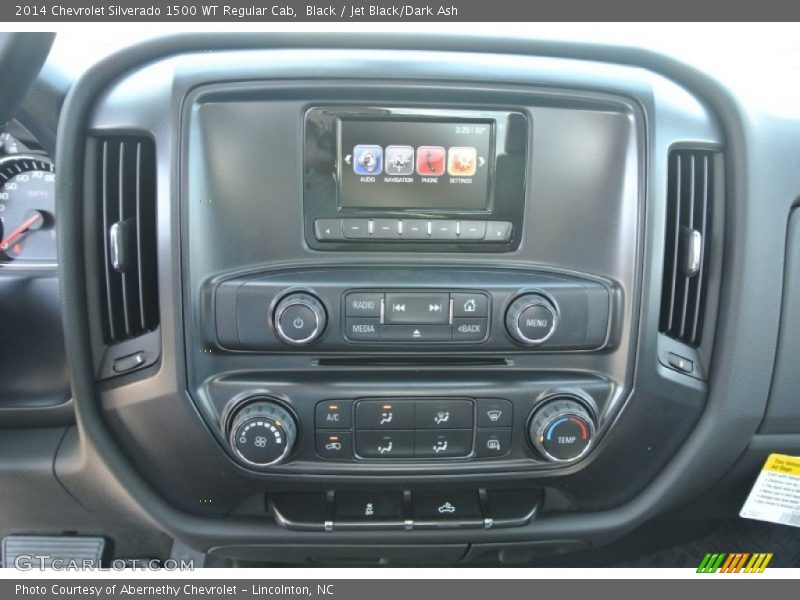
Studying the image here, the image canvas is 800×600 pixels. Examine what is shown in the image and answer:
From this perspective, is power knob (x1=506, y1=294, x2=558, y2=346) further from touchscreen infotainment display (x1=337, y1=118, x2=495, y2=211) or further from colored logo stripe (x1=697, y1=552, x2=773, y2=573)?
colored logo stripe (x1=697, y1=552, x2=773, y2=573)

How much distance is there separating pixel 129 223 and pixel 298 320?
32 cm

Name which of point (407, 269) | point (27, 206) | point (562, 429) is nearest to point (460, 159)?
point (407, 269)

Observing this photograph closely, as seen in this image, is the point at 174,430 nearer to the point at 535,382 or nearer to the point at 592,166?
the point at 535,382

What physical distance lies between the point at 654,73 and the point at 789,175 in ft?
0.95

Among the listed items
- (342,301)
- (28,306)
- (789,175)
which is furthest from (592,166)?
(28,306)

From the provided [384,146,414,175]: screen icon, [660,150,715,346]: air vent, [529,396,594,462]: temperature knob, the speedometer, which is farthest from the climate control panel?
the speedometer

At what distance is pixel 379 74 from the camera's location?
960mm

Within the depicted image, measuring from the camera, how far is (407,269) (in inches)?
40.5

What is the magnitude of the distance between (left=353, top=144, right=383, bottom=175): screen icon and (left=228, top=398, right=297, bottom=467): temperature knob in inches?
16.2

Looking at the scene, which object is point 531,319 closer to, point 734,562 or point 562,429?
point 562,429

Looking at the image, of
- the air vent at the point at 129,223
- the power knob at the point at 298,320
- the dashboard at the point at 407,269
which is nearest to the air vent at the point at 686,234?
the dashboard at the point at 407,269

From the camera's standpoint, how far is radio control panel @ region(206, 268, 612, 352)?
1.00 m

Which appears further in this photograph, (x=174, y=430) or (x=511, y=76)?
(x=174, y=430)

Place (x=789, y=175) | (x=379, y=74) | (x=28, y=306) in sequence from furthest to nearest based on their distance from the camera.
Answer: (x=28, y=306) → (x=789, y=175) → (x=379, y=74)
